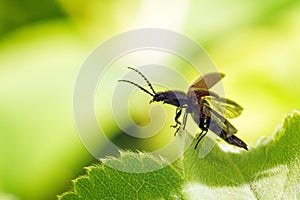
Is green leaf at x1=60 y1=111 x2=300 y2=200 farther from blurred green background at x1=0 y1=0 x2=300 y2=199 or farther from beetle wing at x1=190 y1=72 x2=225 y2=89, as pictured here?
blurred green background at x1=0 y1=0 x2=300 y2=199

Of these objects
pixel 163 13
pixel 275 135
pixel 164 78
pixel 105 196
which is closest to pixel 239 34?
pixel 163 13

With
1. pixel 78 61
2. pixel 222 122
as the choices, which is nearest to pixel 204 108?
pixel 222 122

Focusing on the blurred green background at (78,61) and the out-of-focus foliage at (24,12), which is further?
the out-of-focus foliage at (24,12)

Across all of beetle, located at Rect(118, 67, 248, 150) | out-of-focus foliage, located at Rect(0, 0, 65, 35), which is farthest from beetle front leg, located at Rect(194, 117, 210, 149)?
out-of-focus foliage, located at Rect(0, 0, 65, 35)

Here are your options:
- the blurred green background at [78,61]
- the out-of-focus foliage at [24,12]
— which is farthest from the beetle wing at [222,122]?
the out-of-focus foliage at [24,12]

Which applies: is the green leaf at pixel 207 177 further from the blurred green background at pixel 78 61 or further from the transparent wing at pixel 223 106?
the blurred green background at pixel 78 61

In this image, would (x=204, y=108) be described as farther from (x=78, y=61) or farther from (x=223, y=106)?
(x=78, y=61)
